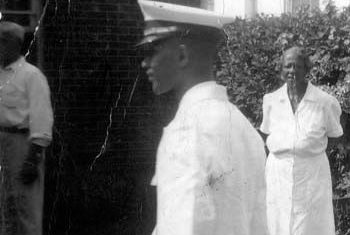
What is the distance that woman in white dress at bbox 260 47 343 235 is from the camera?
6336 millimetres

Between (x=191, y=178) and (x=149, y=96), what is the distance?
19.1 ft

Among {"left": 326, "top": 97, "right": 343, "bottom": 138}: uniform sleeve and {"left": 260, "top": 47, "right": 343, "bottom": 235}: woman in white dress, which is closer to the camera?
{"left": 260, "top": 47, "right": 343, "bottom": 235}: woman in white dress

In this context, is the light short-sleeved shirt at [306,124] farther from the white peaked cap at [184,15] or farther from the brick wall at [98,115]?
the white peaked cap at [184,15]

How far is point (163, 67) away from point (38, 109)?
124 inches

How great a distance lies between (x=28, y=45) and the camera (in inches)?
313

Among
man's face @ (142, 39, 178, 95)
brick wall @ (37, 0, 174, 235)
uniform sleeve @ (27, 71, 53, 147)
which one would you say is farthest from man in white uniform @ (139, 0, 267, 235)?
brick wall @ (37, 0, 174, 235)

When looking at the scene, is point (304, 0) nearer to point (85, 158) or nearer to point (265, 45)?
point (265, 45)

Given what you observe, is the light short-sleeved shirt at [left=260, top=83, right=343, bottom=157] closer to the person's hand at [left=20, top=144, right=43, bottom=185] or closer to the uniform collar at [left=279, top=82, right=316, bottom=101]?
the uniform collar at [left=279, top=82, right=316, bottom=101]

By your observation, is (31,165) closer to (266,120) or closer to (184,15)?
(266,120)

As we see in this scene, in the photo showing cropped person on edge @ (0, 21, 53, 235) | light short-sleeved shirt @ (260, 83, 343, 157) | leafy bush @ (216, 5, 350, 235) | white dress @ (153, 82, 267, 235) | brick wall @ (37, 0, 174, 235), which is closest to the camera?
white dress @ (153, 82, 267, 235)

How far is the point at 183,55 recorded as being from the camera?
288 centimetres

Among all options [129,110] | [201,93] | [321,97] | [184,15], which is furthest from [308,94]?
[201,93]

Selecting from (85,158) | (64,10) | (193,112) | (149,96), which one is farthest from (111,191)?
(193,112)

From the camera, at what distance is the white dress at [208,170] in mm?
2658
